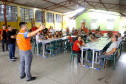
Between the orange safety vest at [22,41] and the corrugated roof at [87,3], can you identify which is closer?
the orange safety vest at [22,41]

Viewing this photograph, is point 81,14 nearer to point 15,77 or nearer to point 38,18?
point 38,18

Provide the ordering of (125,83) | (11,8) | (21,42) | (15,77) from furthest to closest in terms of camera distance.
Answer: (11,8), (15,77), (125,83), (21,42)

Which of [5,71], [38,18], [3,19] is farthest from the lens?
[38,18]

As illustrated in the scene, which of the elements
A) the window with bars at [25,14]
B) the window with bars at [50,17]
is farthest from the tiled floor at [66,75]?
the window with bars at [50,17]

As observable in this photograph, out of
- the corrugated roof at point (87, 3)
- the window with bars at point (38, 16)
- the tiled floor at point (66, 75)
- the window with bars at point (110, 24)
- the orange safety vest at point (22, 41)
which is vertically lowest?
the tiled floor at point (66, 75)

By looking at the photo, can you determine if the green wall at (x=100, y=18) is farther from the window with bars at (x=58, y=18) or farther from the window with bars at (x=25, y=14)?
the window with bars at (x=25, y=14)

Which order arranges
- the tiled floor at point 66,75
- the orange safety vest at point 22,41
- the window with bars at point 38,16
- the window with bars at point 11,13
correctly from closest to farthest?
the orange safety vest at point 22,41, the tiled floor at point 66,75, the window with bars at point 11,13, the window with bars at point 38,16

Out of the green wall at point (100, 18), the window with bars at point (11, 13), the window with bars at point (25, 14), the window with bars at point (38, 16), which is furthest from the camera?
the green wall at point (100, 18)

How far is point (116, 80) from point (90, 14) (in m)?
14.9

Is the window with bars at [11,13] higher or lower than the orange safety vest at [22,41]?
higher

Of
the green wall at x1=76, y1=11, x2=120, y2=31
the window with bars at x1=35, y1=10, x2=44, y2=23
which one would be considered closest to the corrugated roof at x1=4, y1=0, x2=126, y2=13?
the window with bars at x1=35, y1=10, x2=44, y2=23

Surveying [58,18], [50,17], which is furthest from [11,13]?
[58,18]

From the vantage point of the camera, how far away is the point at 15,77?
299cm

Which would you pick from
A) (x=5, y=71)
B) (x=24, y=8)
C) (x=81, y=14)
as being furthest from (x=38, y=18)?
(x=5, y=71)
